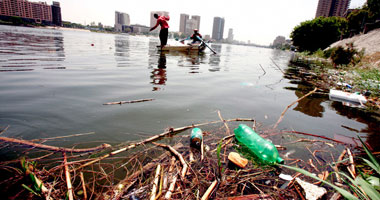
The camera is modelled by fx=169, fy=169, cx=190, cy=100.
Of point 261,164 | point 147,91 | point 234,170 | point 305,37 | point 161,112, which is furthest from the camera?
point 305,37

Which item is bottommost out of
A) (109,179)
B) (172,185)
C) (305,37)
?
(109,179)

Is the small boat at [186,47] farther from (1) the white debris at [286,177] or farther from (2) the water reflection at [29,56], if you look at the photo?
(1) the white debris at [286,177]

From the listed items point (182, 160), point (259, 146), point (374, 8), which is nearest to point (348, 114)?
point (259, 146)

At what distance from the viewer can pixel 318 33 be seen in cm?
3950

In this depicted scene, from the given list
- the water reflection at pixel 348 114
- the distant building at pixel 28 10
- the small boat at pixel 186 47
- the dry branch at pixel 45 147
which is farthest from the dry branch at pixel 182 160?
the distant building at pixel 28 10

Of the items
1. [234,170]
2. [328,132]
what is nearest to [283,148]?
[234,170]

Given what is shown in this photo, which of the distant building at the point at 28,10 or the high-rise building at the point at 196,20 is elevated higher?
the high-rise building at the point at 196,20

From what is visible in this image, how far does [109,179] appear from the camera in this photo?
1748mm

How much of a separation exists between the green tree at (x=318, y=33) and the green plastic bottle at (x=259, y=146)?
46.9 metres

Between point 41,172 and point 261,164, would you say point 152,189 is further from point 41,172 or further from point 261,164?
point 261,164

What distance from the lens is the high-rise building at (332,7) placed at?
107938 millimetres

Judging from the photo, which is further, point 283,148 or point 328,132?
point 328,132

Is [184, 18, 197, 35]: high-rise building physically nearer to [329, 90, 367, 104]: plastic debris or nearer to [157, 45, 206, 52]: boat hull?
[157, 45, 206, 52]: boat hull

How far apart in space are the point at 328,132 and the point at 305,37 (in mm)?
48101
